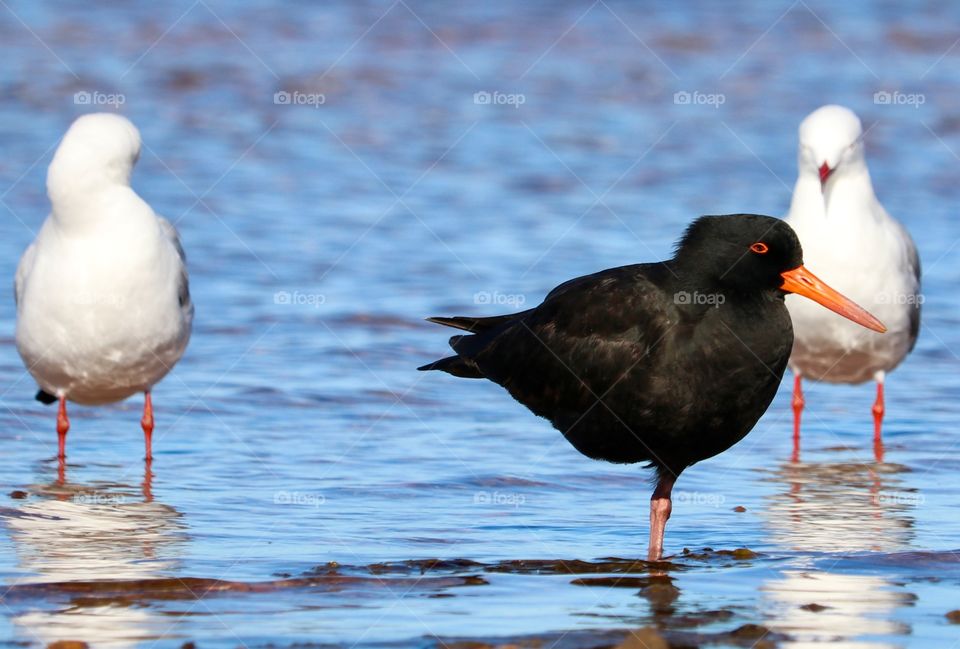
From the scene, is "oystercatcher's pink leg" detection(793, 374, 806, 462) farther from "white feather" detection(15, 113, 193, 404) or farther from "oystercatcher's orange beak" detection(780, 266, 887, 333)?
"white feather" detection(15, 113, 193, 404)

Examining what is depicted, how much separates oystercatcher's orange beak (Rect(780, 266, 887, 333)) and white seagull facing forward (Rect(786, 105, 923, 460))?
1.98 meters

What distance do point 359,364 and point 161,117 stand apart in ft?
25.0

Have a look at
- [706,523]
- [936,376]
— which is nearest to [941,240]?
[936,376]

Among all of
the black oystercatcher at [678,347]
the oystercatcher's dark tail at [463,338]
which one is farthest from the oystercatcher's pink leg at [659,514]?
the oystercatcher's dark tail at [463,338]

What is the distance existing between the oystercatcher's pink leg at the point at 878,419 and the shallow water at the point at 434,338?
0.07m

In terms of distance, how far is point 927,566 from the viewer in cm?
561

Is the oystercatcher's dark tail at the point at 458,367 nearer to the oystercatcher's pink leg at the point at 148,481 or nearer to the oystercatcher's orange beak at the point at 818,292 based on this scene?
the oystercatcher's pink leg at the point at 148,481

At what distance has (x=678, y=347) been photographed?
5.77 m

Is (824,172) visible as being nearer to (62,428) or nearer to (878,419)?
(878,419)

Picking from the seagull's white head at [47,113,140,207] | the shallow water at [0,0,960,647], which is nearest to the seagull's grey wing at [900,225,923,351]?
the shallow water at [0,0,960,647]

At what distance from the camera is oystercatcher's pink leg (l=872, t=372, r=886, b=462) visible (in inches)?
316

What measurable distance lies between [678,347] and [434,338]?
4.22 meters

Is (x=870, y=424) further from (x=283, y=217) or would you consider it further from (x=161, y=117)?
(x=161, y=117)

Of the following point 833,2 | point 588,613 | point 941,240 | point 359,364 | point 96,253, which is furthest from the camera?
point 833,2
